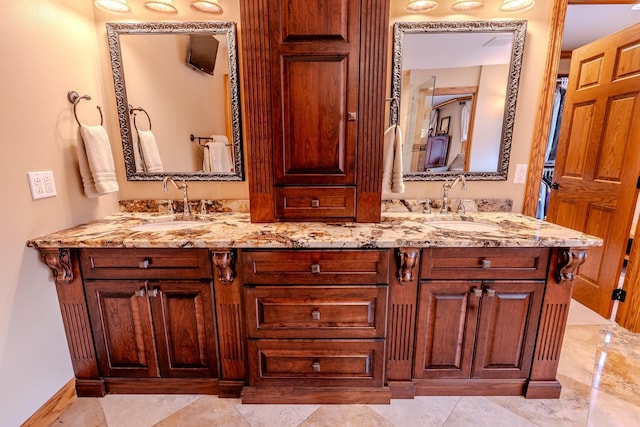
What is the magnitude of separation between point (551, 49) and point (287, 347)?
228 centimetres

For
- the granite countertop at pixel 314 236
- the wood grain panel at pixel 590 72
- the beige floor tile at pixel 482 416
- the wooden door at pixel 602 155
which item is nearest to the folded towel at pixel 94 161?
the granite countertop at pixel 314 236

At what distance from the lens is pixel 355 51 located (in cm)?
141

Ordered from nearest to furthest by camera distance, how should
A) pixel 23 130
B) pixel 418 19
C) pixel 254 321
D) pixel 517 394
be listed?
pixel 23 130
pixel 254 321
pixel 517 394
pixel 418 19

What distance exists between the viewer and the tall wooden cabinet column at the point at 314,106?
138 centimetres

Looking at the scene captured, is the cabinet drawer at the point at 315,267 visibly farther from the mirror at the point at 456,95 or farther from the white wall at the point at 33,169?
the white wall at the point at 33,169

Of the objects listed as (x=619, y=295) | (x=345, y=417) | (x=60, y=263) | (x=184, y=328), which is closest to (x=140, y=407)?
(x=184, y=328)

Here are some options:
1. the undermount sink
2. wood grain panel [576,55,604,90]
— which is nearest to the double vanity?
the undermount sink

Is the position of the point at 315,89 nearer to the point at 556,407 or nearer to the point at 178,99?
the point at 178,99

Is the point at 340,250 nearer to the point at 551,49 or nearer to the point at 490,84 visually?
the point at 490,84

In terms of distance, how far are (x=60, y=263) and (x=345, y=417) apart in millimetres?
1566

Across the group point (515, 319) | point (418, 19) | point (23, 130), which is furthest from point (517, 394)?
point (23, 130)

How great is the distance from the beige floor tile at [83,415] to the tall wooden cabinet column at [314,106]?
4.07 ft

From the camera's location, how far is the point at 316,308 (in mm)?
1386

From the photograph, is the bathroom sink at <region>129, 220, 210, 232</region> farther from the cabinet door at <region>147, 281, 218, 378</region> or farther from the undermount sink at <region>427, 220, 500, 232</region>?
the undermount sink at <region>427, 220, 500, 232</region>
